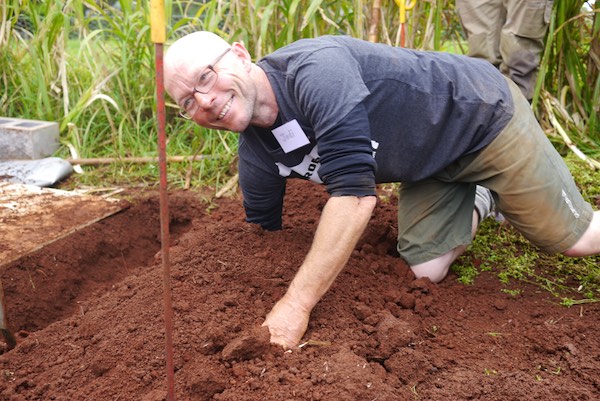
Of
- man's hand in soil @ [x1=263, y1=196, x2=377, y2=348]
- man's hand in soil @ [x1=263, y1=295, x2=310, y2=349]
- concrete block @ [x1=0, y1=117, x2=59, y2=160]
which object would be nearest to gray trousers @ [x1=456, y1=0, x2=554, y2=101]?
man's hand in soil @ [x1=263, y1=196, x2=377, y2=348]

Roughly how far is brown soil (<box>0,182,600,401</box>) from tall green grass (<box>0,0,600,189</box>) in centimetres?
108

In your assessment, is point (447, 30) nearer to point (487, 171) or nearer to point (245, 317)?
point (487, 171)

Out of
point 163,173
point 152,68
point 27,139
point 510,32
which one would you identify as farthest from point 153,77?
point 163,173

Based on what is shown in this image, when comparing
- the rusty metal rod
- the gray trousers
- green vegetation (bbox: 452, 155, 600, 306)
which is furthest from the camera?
the gray trousers

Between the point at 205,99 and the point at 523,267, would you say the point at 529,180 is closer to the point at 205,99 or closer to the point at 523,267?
the point at 523,267

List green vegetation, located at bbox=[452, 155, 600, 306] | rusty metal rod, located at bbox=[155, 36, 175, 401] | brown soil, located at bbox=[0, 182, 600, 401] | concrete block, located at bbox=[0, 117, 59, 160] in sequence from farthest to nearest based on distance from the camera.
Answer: concrete block, located at bbox=[0, 117, 59, 160], green vegetation, located at bbox=[452, 155, 600, 306], brown soil, located at bbox=[0, 182, 600, 401], rusty metal rod, located at bbox=[155, 36, 175, 401]

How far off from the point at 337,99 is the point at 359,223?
34 centimetres

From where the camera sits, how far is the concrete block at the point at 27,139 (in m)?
3.72

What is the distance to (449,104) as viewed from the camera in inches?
82.7

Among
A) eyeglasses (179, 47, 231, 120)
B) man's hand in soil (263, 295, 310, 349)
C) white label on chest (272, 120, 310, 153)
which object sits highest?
eyeglasses (179, 47, 231, 120)

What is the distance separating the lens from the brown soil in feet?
5.73

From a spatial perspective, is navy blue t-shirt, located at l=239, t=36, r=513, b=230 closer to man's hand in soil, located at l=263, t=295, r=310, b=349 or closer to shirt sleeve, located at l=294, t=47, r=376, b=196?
shirt sleeve, located at l=294, t=47, r=376, b=196

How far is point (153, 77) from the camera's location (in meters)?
3.81

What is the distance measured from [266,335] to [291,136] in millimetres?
606
